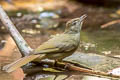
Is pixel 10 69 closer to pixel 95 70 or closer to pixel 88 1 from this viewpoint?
pixel 95 70

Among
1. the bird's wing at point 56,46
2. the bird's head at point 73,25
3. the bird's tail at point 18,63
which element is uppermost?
the bird's head at point 73,25

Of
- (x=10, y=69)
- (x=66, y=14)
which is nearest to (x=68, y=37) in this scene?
(x=10, y=69)

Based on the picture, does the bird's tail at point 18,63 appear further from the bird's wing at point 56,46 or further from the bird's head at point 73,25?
Result: the bird's head at point 73,25

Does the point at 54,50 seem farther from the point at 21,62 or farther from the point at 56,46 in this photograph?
the point at 21,62

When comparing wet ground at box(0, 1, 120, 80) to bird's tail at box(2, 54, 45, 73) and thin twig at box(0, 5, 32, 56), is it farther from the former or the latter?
thin twig at box(0, 5, 32, 56)

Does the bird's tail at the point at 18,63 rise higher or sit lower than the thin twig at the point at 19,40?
lower

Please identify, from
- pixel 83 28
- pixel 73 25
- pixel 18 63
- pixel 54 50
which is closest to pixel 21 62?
pixel 18 63

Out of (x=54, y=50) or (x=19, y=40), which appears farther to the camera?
(x=19, y=40)

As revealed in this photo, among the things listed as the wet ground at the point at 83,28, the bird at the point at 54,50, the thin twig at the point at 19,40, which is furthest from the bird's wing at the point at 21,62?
the wet ground at the point at 83,28
